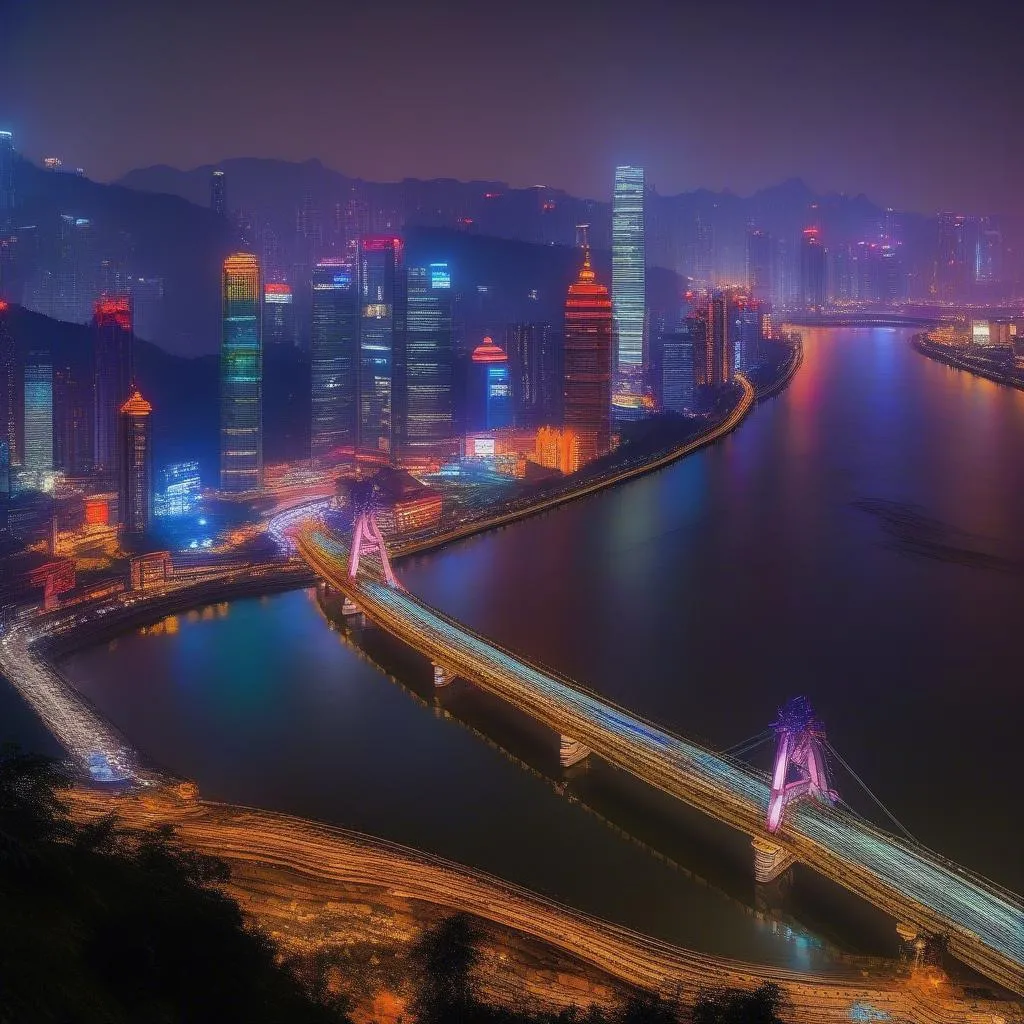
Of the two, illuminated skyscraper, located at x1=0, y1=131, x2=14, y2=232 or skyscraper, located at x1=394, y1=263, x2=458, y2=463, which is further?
skyscraper, located at x1=394, y1=263, x2=458, y2=463

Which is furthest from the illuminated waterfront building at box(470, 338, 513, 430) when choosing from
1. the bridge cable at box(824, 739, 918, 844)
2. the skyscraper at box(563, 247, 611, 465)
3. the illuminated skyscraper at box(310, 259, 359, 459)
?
the bridge cable at box(824, 739, 918, 844)

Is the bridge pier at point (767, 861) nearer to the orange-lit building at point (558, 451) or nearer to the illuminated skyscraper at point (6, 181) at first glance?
the orange-lit building at point (558, 451)

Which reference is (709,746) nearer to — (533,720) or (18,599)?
(533,720)

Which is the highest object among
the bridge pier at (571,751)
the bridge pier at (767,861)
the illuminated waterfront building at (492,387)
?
the illuminated waterfront building at (492,387)

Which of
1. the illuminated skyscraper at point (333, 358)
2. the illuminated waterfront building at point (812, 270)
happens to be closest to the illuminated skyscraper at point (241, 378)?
the illuminated skyscraper at point (333, 358)

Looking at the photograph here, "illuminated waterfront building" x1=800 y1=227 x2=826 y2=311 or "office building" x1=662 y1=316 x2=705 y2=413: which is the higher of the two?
"illuminated waterfront building" x1=800 y1=227 x2=826 y2=311

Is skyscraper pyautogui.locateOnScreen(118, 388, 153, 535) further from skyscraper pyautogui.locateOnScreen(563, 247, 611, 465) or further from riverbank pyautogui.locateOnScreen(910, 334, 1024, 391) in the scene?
riverbank pyautogui.locateOnScreen(910, 334, 1024, 391)

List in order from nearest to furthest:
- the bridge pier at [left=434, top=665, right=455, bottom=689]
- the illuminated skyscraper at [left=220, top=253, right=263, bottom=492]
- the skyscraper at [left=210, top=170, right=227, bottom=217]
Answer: the bridge pier at [left=434, top=665, right=455, bottom=689] < the illuminated skyscraper at [left=220, top=253, right=263, bottom=492] < the skyscraper at [left=210, top=170, right=227, bottom=217]
